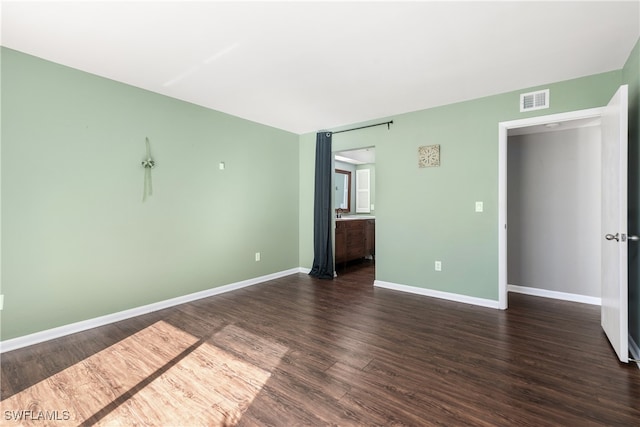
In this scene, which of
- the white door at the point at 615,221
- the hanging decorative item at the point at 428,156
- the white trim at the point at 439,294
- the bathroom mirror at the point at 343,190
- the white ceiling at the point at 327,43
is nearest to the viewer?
the white ceiling at the point at 327,43

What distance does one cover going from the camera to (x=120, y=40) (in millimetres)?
2312

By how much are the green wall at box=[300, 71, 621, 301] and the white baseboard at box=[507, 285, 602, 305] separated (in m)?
0.98

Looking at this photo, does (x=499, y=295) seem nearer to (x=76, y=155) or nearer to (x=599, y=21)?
(x=599, y=21)

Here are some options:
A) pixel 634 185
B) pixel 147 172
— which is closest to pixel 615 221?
pixel 634 185

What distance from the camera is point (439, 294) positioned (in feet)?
12.6

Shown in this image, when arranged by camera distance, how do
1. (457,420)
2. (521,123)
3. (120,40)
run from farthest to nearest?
(521,123) < (120,40) < (457,420)

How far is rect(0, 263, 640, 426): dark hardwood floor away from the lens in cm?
168

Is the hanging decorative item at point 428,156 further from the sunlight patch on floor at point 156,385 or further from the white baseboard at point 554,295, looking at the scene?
the sunlight patch on floor at point 156,385

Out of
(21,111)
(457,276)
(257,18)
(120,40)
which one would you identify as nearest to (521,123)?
(457,276)

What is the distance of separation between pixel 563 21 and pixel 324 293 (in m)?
3.51

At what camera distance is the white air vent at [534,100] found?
3.15 metres

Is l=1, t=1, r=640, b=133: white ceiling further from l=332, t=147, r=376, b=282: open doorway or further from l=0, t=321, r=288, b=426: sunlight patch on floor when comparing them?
l=0, t=321, r=288, b=426: sunlight patch on floor

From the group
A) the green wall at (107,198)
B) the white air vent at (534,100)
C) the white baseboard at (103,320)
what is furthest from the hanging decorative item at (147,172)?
the white air vent at (534,100)

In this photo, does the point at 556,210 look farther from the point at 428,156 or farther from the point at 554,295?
the point at 428,156
